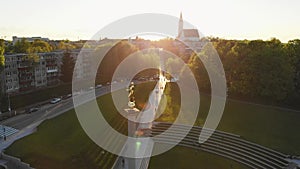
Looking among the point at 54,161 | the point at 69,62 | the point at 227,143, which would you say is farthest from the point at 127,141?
the point at 69,62

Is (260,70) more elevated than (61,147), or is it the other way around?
(260,70)

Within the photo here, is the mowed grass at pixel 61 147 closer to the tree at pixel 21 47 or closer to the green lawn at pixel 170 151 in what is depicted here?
the green lawn at pixel 170 151

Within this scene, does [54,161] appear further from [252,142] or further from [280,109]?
[280,109]

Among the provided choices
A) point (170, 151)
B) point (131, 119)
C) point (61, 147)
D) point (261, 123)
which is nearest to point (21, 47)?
point (61, 147)

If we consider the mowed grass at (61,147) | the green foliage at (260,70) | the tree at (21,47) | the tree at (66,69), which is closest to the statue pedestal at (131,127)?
the mowed grass at (61,147)

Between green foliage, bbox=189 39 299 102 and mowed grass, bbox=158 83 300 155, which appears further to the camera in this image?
green foliage, bbox=189 39 299 102

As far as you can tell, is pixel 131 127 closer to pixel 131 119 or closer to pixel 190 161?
pixel 131 119

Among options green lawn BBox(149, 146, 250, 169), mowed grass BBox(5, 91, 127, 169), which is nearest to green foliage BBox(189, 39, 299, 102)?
green lawn BBox(149, 146, 250, 169)

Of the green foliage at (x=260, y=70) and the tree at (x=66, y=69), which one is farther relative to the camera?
the tree at (x=66, y=69)

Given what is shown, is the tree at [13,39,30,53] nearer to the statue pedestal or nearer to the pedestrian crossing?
the pedestrian crossing
